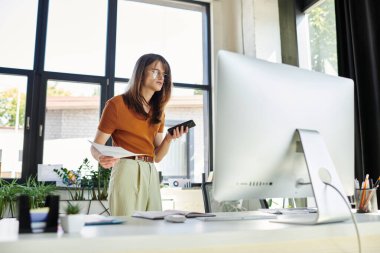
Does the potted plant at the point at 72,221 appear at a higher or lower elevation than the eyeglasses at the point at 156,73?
lower

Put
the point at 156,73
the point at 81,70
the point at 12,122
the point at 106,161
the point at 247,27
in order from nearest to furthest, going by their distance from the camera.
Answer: the point at 106,161
the point at 156,73
the point at 12,122
the point at 81,70
the point at 247,27

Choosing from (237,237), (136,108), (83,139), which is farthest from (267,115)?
(83,139)

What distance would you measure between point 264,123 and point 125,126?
3.23 ft

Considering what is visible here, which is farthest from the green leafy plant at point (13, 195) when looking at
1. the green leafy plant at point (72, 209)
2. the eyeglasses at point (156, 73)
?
the green leafy plant at point (72, 209)

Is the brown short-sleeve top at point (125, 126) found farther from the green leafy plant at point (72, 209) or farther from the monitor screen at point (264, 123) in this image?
the green leafy plant at point (72, 209)

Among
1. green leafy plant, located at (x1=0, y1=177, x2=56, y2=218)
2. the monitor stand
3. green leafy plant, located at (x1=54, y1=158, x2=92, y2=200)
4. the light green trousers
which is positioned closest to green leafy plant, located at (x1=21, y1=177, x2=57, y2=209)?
green leafy plant, located at (x1=0, y1=177, x2=56, y2=218)

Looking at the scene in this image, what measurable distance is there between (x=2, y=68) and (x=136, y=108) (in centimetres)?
217

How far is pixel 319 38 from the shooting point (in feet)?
11.6

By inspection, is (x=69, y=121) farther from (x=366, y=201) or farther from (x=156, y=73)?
(x=366, y=201)

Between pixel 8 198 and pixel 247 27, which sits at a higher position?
pixel 247 27

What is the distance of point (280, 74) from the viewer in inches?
41.5

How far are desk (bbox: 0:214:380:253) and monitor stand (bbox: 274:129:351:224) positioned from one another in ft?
0.10

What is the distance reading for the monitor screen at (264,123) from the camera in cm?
96

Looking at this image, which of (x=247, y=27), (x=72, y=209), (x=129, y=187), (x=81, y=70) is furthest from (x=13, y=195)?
(x=247, y=27)
